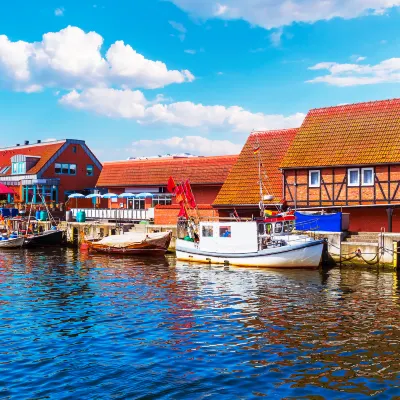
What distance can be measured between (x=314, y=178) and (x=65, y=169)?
132 feet

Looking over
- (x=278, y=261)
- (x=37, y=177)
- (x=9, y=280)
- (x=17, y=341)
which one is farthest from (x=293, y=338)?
(x=37, y=177)

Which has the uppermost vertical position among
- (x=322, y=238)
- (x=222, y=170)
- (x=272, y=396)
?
(x=222, y=170)

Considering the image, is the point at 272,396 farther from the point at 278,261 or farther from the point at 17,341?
the point at 278,261

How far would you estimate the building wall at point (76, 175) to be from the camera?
67.8 metres

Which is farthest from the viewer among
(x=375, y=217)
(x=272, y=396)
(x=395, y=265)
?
(x=375, y=217)

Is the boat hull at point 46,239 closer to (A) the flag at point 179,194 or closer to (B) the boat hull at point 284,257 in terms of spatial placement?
(A) the flag at point 179,194

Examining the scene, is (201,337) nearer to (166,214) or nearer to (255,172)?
(255,172)

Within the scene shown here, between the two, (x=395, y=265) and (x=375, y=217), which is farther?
(x=375, y=217)

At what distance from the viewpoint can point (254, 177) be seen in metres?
43.1

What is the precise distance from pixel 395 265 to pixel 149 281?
14.4 metres

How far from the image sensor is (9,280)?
29.0 meters

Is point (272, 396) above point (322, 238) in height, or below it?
below

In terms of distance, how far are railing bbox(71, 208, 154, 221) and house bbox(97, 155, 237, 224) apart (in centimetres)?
169

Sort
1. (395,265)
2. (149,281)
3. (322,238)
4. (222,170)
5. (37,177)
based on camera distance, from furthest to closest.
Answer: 1. (37,177)
2. (222,170)
3. (322,238)
4. (395,265)
5. (149,281)
